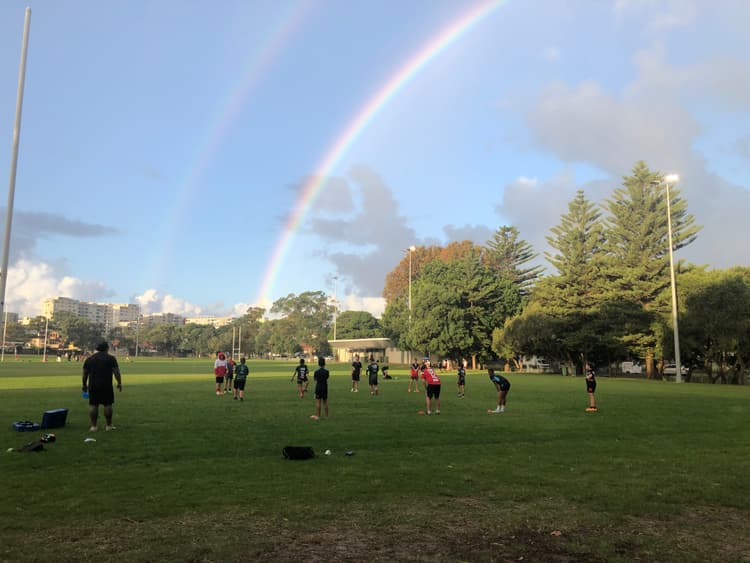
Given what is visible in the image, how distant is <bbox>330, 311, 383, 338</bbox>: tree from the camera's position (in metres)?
115

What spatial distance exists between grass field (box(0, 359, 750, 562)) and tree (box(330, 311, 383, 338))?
100 meters

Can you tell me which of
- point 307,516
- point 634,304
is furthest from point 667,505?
point 634,304

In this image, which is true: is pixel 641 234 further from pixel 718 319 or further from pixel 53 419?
pixel 53 419

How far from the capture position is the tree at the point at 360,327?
115 meters

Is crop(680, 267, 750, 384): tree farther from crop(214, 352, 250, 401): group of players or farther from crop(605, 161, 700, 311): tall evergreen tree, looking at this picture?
crop(214, 352, 250, 401): group of players

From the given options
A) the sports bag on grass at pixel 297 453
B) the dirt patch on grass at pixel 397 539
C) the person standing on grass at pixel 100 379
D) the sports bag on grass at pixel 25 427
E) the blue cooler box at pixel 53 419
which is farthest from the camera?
the blue cooler box at pixel 53 419

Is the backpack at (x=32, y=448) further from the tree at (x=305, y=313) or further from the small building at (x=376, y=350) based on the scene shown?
the tree at (x=305, y=313)

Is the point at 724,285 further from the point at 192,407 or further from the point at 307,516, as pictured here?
the point at 307,516

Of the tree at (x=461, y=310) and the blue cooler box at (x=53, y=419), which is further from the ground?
the tree at (x=461, y=310)

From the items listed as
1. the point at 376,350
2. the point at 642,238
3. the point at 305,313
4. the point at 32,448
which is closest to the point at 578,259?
the point at 642,238

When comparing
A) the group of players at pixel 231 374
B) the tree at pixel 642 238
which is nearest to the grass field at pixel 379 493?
the group of players at pixel 231 374

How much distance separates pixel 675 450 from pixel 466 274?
59566 millimetres

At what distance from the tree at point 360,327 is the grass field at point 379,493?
100 m

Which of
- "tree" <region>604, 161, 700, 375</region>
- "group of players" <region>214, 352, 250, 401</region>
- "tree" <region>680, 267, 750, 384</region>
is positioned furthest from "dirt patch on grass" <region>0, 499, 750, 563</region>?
"tree" <region>604, 161, 700, 375</region>
